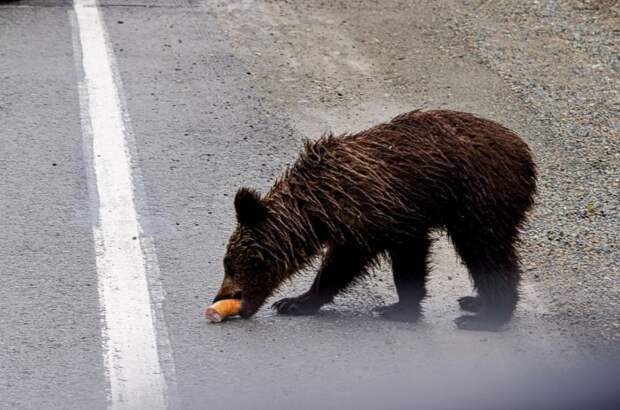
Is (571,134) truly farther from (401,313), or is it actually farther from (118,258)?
(118,258)

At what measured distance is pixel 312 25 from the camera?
32.1 feet

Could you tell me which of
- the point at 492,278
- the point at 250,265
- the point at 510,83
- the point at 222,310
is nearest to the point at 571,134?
the point at 510,83

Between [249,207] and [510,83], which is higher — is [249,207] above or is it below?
above

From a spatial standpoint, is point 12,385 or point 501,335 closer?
point 12,385

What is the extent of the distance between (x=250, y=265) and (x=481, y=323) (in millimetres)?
1067

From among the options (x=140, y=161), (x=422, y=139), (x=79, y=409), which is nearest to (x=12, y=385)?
(x=79, y=409)

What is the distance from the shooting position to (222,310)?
4.95 metres

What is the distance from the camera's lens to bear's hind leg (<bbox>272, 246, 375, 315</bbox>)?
196 inches

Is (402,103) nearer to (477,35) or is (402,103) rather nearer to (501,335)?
(477,35)

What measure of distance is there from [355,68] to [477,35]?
1353 millimetres

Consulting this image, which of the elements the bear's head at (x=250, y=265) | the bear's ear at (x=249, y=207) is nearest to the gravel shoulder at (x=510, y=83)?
the bear's head at (x=250, y=265)

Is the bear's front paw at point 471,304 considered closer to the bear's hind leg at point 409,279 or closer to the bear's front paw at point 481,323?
the bear's front paw at point 481,323

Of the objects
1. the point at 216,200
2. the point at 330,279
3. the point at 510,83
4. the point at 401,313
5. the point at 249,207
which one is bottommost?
the point at 216,200

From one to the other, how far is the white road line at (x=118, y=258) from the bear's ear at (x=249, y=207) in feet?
2.02
